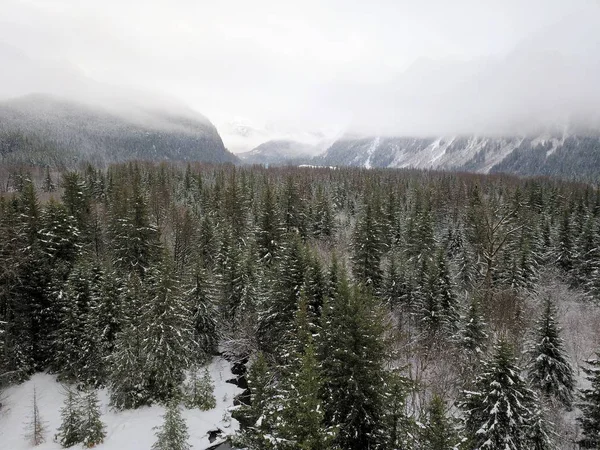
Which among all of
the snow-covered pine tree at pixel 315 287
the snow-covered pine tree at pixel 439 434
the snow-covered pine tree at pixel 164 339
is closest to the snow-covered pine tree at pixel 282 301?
the snow-covered pine tree at pixel 315 287

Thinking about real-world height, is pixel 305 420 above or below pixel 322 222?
above

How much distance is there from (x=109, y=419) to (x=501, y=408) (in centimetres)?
2255

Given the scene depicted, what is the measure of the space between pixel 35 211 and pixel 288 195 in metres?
31.5

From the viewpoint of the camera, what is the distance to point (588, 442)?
64.1ft

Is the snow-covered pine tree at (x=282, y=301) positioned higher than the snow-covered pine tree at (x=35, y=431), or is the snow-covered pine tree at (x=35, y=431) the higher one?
the snow-covered pine tree at (x=282, y=301)

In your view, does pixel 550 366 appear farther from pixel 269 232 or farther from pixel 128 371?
pixel 269 232

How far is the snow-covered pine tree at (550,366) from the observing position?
81.6ft

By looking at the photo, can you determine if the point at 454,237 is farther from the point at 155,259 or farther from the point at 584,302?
the point at 155,259

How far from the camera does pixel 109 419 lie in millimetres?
23078

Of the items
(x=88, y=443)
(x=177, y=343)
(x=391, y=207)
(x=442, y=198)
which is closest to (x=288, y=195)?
(x=391, y=207)

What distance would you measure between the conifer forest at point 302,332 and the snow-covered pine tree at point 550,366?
0.10m

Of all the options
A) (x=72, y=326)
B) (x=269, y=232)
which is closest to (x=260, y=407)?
(x=72, y=326)

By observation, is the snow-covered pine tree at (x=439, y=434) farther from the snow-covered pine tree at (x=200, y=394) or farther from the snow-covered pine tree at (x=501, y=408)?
the snow-covered pine tree at (x=200, y=394)

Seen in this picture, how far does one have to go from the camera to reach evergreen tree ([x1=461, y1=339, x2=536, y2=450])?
622 inches
